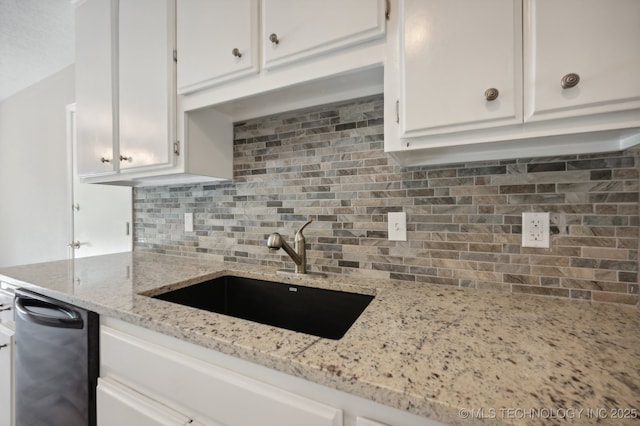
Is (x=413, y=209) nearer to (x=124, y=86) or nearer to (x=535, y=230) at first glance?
(x=535, y=230)

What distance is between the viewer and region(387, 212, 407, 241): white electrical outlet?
1068 mm

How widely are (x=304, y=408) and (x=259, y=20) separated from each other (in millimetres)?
1216

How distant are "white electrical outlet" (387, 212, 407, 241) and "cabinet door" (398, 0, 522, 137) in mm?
388

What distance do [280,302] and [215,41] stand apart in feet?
3.66

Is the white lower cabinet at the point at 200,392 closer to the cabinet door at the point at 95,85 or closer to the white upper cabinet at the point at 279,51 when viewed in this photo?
the white upper cabinet at the point at 279,51

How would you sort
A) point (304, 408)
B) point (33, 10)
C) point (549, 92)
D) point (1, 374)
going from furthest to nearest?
point (33, 10)
point (1, 374)
point (549, 92)
point (304, 408)

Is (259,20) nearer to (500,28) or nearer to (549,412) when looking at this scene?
(500,28)

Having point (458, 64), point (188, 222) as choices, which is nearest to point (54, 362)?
point (188, 222)

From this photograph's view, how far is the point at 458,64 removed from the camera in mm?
718

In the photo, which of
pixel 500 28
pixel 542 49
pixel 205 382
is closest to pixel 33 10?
pixel 205 382

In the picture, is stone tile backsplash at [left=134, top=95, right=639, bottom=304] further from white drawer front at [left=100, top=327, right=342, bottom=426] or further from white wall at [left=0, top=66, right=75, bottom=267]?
white wall at [left=0, top=66, right=75, bottom=267]

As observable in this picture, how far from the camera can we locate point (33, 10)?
5.46 feet

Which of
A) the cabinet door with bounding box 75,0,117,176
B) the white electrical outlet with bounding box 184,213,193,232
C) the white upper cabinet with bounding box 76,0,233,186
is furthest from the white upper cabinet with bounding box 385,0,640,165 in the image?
the cabinet door with bounding box 75,0,117,176

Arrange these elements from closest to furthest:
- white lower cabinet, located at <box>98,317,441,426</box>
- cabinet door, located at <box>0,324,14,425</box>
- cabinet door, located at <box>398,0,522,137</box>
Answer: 1. white lower cabinet, located at <box>98,317,441,426</box>
2. cabinet door, located at <box>398,0,522,137</box>
3. cabinet door, located at <box>0,324,14,425</box>
